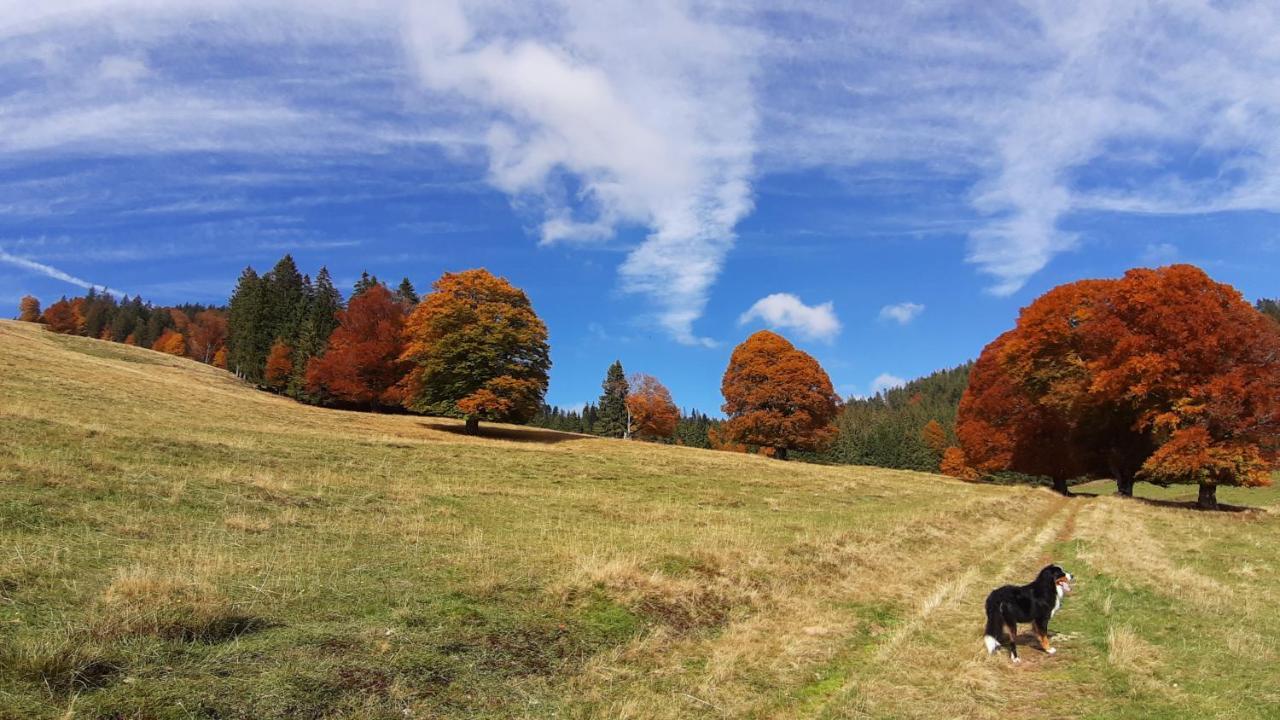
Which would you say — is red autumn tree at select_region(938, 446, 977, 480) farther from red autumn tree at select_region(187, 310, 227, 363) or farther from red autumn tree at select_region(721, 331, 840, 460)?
red autumn tree at select_region(187, 310, 227, 363)

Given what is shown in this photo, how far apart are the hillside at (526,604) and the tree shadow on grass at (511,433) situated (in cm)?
2817

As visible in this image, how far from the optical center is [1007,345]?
144 ft

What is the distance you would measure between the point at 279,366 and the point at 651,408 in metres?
49.6

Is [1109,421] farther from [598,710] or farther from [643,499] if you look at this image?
[598,710]

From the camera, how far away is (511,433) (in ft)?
178

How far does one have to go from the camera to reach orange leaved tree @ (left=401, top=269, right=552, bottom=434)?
46.7 meters

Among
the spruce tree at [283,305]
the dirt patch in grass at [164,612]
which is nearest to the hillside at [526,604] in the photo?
the dirt patch in grass at [164,612]

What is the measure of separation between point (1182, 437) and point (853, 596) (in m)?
29.3

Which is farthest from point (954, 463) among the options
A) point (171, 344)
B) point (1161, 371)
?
point (171, 344)

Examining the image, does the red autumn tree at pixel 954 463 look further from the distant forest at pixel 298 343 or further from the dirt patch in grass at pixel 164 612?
the dirt patch in grass at pixel 164 612

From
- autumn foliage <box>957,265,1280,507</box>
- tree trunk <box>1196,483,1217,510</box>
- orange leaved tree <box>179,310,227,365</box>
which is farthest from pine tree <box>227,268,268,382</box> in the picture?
tree trunk <box>1196,483,1217,510</box>

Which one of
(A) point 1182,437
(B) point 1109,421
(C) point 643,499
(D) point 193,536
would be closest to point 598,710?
(D) point 193,536

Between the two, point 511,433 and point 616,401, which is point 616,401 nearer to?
point 616,401

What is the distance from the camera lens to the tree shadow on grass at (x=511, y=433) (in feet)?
164
